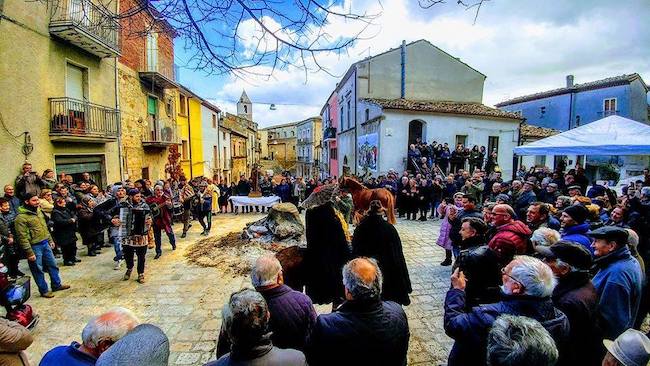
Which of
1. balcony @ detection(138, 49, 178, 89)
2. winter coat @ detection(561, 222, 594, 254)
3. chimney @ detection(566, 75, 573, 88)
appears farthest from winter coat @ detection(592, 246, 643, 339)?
chimney @ detection(566, 75, 573, 88)

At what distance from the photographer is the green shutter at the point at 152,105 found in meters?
15.9

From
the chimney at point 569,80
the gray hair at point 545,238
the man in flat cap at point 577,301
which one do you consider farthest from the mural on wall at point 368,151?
the chimney at point 569,80

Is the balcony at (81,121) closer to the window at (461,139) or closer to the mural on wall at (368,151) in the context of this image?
the mural on wall at (368,151)

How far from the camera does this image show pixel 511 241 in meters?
3.22

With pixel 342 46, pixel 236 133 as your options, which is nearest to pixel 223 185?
pixel 342 46

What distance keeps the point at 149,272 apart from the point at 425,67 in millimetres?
18619

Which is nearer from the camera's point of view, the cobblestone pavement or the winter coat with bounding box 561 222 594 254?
the winter coat with bounding box 561 222 594 254

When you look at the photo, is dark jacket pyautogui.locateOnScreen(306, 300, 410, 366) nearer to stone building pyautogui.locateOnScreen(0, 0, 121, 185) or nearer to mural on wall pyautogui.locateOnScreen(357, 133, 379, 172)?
stone building pyautogui.locateOnScreen(0, 0, 121, 185)

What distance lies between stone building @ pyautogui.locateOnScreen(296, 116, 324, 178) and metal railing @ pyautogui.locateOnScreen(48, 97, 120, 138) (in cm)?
3691

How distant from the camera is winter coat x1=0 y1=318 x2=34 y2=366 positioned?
2.19 m

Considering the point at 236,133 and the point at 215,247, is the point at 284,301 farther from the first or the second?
the point at 236,133

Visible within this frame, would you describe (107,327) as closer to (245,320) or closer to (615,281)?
(245,320)

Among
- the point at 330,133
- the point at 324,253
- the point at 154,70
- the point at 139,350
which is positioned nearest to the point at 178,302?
the point at 324,253

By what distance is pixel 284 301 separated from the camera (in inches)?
89.6
